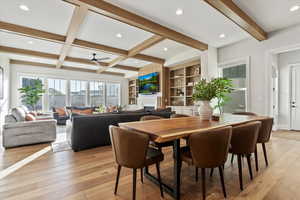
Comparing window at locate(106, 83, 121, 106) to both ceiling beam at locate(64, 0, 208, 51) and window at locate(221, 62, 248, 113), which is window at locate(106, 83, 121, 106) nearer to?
ceiling beam at locate(64, 0, 208, 51)

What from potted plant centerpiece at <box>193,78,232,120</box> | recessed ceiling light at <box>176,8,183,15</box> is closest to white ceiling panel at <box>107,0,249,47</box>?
recessed ceiling light at <box>176,8,183,15</box>

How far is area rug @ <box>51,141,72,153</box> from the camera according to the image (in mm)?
3137

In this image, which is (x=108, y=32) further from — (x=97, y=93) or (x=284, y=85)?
(x=284, y=85)

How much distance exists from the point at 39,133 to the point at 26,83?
477cm

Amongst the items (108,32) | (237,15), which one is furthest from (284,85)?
(108,32)

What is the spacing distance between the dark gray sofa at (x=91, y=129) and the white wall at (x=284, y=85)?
523cm

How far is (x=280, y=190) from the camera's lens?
5.68 feet

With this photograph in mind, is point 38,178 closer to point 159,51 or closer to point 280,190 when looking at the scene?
point 280,190

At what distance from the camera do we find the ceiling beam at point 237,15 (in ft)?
8.42

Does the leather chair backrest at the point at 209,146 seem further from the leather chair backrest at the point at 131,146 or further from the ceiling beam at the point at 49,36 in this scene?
the ceiling beam at the point at 49,36

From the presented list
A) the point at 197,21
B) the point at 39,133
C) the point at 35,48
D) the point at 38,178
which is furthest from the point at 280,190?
the point at 35,48

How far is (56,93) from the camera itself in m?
7.56

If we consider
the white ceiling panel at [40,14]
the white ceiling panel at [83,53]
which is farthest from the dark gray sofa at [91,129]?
the white ceiling panel at [83,53]

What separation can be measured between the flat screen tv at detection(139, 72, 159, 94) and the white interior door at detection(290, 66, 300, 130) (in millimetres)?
4899
